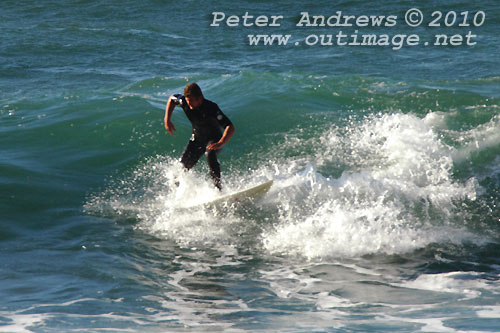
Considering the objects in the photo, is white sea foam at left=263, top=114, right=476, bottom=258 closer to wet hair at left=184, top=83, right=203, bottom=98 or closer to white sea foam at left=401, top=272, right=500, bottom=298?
white sea foam at left=401, top=272, right=500, bottom=298

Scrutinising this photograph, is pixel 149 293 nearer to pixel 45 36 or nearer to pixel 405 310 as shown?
pixel 405 310

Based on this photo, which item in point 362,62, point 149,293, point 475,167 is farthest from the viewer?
point 362,62

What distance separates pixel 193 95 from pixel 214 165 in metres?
1.22

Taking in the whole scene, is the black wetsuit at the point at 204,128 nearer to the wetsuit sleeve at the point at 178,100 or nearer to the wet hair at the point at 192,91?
the wetsuit sleeve at the point at 178,100

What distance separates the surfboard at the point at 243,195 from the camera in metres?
8.71

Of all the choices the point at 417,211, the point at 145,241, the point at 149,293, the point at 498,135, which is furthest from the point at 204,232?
the point at 498,135

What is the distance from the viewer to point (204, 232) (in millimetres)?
8375

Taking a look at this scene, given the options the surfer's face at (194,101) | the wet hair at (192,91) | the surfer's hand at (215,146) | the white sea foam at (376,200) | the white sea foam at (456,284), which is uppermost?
the wet hair at (192,91)

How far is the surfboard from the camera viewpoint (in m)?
8.71

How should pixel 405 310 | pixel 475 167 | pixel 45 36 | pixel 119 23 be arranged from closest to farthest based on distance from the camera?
pixel 405 310, pixel 475 167, pixel 45 36, pixel 119 23

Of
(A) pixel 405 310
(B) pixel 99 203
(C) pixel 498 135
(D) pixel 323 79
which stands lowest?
(A) pixel 405 310

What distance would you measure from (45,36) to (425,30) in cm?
1436

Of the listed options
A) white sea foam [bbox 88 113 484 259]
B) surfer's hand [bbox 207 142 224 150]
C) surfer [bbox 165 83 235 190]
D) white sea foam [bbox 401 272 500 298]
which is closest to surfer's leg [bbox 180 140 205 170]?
surfer [bbox 165 83 235 190]

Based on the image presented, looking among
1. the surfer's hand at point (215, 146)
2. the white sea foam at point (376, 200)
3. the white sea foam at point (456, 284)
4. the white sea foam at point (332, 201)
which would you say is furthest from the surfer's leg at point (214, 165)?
the white sea foam at point (456, 284)
